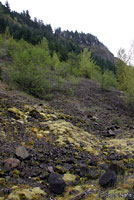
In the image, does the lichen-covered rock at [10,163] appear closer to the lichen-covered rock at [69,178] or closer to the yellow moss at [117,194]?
the lichen-covered rock at [69,178]

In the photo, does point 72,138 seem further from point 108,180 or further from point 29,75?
point 29,75

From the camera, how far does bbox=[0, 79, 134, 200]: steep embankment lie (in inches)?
109

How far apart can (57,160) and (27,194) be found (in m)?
1.44

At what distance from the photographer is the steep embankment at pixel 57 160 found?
2.77m

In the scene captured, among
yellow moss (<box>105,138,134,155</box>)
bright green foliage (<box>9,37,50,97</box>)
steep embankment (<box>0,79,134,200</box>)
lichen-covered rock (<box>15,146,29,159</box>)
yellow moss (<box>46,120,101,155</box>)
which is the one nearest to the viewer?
steep embankment (<box>0,79,134,200</box>)

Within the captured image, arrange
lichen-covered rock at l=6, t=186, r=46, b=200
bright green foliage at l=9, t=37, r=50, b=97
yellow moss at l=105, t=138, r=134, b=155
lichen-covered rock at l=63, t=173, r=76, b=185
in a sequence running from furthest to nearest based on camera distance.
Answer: bright green foliage at l=9, t=37, r=50, b=97, yellow moss at l=105, t=138, r=134, b=155, lichen-covered rock at l=63, t=173, r=76, b=185, lichen-covered rock at l=6, t=186, r=46, b=200

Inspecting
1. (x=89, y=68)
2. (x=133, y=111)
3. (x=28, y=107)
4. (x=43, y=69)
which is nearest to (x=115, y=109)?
(x=133, y=111)

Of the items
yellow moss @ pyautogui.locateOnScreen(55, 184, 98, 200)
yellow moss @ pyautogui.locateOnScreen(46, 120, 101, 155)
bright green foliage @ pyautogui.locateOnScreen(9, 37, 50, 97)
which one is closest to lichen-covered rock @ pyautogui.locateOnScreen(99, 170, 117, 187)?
yellow moss @ pyautogui.locateOnScreen(55, 184, 98, 200)

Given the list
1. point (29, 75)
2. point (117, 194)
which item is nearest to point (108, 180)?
point (117, 194)

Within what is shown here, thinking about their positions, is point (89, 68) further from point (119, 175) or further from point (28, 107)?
point (119, 175)

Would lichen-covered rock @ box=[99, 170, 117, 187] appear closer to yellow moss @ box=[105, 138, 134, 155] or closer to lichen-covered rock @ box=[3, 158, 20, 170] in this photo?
lichen-covered rock @ box=[3, 158, 20, 170]

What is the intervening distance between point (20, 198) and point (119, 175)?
6.05ft

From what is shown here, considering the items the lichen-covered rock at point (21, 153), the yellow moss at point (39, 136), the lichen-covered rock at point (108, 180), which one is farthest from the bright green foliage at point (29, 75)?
the lichen-covered rock at point (108, 180)

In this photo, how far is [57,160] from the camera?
A: 13.1 ft
